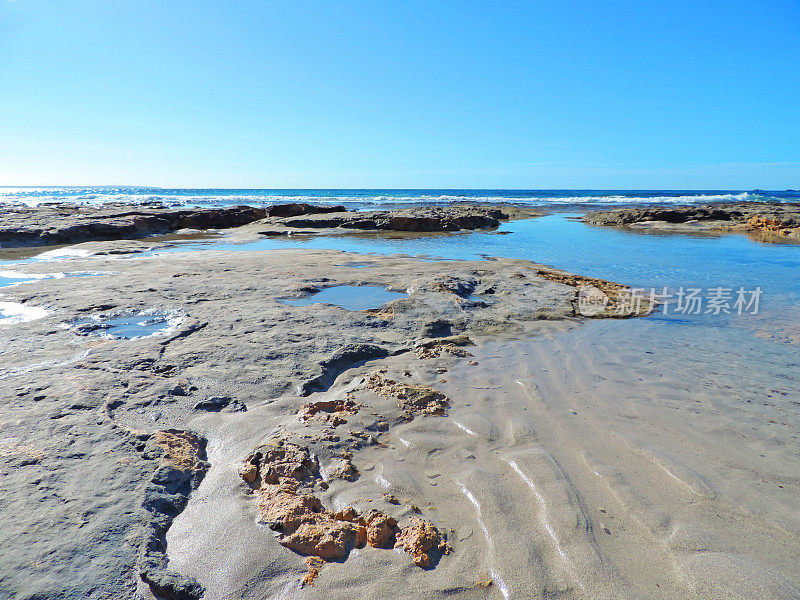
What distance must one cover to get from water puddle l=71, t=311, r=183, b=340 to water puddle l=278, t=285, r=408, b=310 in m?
1.42

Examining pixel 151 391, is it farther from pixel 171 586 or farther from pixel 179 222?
pixel 179 222

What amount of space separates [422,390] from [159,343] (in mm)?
2455

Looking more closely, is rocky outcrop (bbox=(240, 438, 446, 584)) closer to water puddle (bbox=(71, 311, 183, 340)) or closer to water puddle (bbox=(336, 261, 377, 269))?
water puddle (bbox=(71, 311, 183, 340))

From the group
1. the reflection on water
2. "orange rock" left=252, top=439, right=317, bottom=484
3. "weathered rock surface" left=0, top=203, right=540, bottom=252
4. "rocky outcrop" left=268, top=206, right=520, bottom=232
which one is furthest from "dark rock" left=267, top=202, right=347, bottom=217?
"orange rock" left=252, top=439, right=317, bottom=484

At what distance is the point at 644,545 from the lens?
1.86m

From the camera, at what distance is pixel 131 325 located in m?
4.47

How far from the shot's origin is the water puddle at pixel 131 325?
13.7ft

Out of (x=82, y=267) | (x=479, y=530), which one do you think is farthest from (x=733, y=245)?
(x=82, y=267)

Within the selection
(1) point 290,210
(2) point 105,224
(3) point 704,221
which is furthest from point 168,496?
(3) point 704,221

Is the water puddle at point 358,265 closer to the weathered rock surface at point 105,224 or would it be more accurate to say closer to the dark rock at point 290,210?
the weathered rock surface at point 105,224

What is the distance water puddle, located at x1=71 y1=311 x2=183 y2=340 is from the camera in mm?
4176

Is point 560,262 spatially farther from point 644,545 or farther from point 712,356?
point 644,545

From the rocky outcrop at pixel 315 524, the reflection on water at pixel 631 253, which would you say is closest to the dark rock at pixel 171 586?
the rocky outcrop at pixel 315 524

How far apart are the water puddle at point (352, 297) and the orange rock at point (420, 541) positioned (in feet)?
12.1
